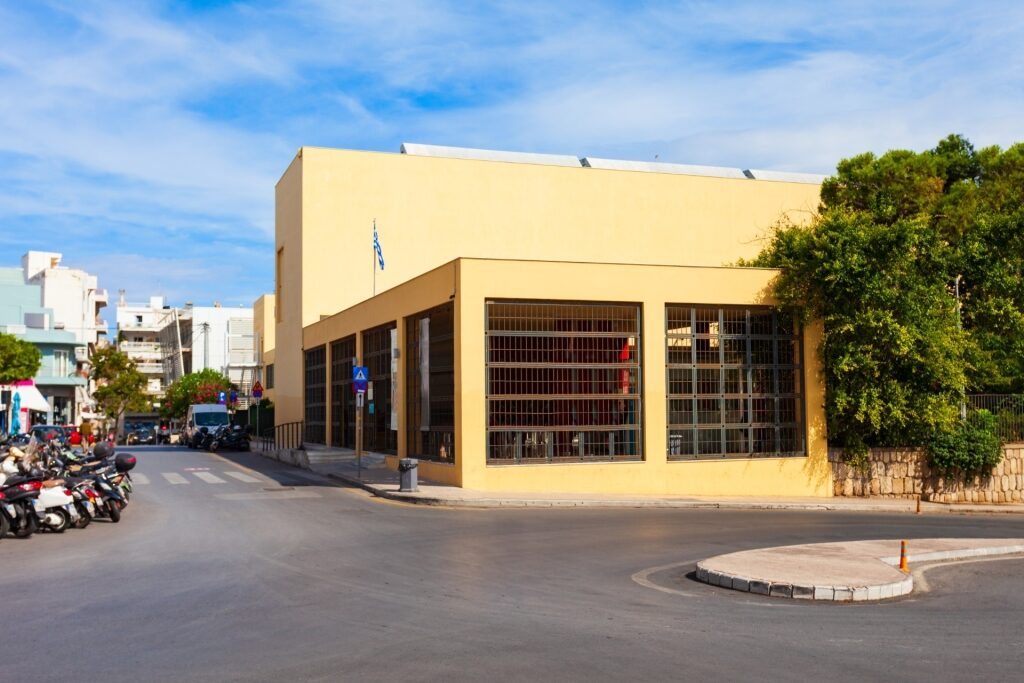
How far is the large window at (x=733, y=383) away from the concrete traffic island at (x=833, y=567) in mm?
10559

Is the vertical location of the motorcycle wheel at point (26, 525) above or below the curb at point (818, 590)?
above

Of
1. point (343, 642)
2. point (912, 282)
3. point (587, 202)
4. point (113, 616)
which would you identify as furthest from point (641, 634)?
point (587, 202)

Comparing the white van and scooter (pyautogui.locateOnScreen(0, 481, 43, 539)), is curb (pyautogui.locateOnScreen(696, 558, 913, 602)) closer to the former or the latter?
scooter (pyautogui.locateOnScreen(0, 481, 43, 539))

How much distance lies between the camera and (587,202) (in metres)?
46.0

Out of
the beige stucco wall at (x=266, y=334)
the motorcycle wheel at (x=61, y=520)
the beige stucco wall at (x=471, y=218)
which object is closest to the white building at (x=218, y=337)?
the beige stucco wall at (x=266, y=334)

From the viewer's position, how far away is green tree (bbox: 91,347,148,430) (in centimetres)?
8462

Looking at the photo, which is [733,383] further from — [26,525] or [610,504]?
[26,525]

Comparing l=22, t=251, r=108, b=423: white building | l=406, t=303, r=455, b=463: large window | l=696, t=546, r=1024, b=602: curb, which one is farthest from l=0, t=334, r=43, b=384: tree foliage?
l=696, t=546, r=1024, b=602: curb

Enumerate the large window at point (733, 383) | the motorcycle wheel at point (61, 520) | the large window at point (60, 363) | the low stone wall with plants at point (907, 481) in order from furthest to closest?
the large window at point (60, 363) < the low stone wall with plants at point (907, 481) < the large window at point (733, 383) < the motorcycle wheel at point (61, 520)

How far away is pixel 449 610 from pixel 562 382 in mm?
15355

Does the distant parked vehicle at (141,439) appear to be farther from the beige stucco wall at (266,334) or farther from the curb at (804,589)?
the curb at (804,589)

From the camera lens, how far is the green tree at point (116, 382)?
84625 millimetres

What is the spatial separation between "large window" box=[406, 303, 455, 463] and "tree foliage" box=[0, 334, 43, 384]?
3265 centimetres

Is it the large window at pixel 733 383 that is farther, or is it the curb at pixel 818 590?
the large window at pixel 733 383
